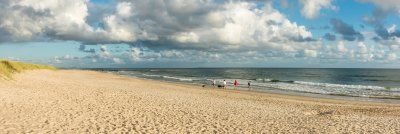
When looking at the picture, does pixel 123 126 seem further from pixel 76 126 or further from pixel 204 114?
pixel 204 114

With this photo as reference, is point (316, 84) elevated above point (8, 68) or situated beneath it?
situated beneath

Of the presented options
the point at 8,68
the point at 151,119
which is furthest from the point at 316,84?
the point at 151,119

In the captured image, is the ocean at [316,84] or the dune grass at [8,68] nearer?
the dune grass at [8,68]

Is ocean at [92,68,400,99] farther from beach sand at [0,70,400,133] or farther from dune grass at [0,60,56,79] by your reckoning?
dune grass at [0,60,56,79]

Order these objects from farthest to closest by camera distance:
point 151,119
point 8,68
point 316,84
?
point 316,84, point 8,68, point 151,119

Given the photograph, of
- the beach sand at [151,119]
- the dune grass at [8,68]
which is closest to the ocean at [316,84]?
the beach sand at [151,119]

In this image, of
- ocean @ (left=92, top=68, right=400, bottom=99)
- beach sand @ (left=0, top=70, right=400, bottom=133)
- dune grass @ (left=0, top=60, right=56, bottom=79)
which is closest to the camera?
beach sand @ (left=0, top=70, right=400, bottom=133)

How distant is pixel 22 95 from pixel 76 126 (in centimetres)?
931

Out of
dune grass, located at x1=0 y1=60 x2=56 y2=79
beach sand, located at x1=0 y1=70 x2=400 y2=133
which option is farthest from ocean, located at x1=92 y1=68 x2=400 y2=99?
dune grass, located at x1=0 y1=60 x2=56 y2=79

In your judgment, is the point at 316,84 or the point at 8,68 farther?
the point at 316,84

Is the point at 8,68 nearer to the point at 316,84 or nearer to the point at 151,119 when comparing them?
the point at 151,119

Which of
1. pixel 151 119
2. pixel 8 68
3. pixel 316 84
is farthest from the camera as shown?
pixel 316 84

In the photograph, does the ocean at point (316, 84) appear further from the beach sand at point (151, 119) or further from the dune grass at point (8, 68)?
the dune grass at point (8, 68)

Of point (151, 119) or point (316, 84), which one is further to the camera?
point (316, 84)
